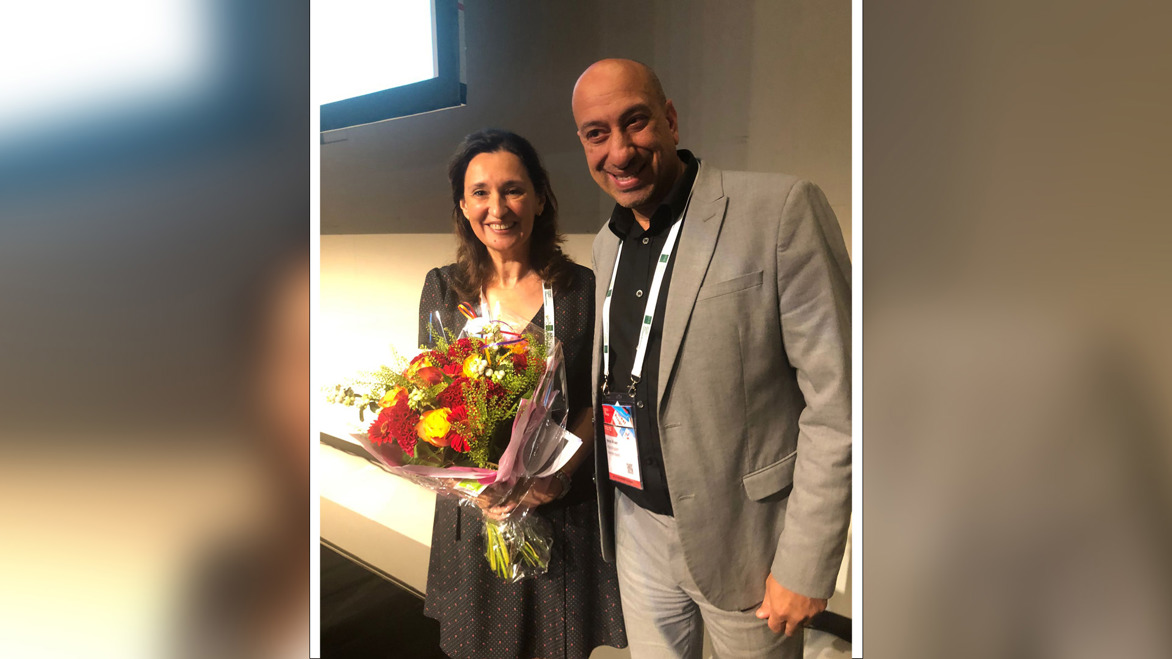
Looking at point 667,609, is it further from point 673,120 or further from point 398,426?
point 673,120

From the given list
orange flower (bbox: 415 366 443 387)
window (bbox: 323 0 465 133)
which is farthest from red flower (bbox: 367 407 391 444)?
window (bbox: 323 0 465 133)

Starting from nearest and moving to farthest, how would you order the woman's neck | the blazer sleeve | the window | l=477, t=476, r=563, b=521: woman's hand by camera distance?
the blazer sleeve → l=477, t=476, r=563, b=521: woman's hand → the woman's neck → the window

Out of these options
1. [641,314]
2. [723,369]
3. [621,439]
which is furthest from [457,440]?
[723,369]

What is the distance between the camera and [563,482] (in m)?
1.65

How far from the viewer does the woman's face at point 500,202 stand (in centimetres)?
167

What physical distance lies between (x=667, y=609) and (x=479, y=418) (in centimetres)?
67

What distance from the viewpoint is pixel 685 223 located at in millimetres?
1457

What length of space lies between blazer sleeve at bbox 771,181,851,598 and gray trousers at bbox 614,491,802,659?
16 centimetres
